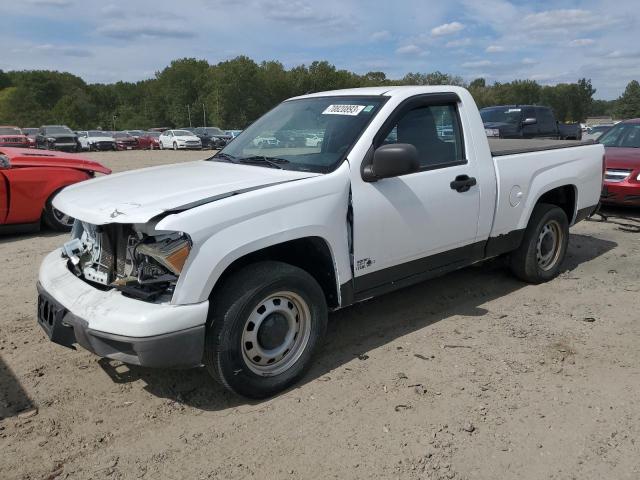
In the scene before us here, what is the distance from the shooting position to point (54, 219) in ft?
26.1

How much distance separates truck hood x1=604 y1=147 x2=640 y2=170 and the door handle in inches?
204

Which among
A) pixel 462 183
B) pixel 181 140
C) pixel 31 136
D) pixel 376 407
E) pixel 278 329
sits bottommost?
pixel 376 407

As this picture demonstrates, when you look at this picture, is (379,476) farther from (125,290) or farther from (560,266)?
(560,266)

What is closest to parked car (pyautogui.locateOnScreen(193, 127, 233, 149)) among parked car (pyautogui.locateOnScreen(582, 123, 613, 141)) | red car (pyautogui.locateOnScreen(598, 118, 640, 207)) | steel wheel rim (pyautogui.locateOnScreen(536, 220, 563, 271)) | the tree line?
parked car (pyautogui.locateOnScreen(582, 123, 613, 141))

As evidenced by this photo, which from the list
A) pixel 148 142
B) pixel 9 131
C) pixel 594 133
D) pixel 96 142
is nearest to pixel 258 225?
pixel 594 133

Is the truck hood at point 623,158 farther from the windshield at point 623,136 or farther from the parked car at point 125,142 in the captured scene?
the parked car at point 125,142

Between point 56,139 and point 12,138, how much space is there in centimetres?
494

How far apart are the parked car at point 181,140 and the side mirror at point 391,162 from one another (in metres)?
36.6

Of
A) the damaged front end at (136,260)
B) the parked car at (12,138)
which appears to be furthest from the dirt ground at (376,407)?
the parked car at (12,138)

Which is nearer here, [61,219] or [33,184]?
[33,184]

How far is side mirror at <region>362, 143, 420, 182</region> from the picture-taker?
3660 millimetres

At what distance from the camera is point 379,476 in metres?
2.75

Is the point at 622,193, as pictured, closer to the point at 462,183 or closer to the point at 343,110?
the point at 462,183

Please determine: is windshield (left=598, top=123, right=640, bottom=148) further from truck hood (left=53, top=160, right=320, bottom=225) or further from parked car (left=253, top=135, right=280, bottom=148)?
truck hood (left=53, top=160, right=320, bottom=225)
